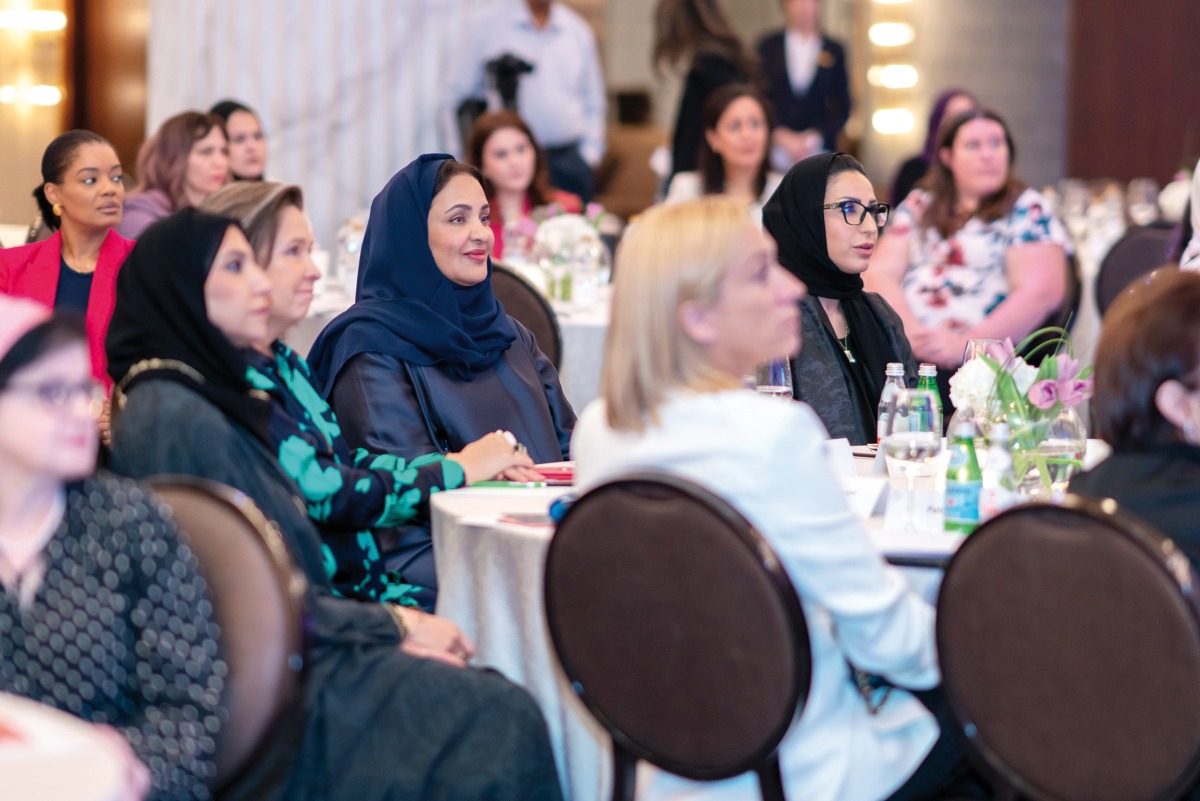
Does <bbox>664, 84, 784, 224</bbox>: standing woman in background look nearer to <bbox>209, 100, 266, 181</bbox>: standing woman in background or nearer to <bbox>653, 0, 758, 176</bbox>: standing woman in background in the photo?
<bbox>653, 0, 758, 176</bbox>: standing woman in background

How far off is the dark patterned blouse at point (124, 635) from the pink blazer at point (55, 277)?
6.79 feet

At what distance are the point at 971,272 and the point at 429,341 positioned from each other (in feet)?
8.16

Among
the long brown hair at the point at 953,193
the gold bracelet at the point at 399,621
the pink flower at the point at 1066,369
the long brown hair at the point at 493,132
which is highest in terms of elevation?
the long brown hair at the point at 493,132

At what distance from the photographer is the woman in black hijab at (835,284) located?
3432mm

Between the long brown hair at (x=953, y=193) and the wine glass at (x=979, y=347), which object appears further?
the long brown hair at (x=953, y=193)

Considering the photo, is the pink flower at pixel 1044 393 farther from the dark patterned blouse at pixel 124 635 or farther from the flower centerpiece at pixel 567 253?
the flower centerpiece at pixel 567 253

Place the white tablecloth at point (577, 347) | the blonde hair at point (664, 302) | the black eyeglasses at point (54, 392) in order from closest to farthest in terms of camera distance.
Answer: the black eyeglasses at point (54, 392)
the blonde hair at point (664, 302)
the white tablecloth at point (577, 347)

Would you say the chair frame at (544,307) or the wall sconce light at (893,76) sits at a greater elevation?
the wall sconce light at (893,76)

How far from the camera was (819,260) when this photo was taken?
137 inches

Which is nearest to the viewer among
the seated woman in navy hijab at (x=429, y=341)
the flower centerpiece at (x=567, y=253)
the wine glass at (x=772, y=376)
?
Answer: the wine glass at (x=772, y=376)

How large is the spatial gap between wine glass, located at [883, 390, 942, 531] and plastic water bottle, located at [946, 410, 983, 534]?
1.05ft

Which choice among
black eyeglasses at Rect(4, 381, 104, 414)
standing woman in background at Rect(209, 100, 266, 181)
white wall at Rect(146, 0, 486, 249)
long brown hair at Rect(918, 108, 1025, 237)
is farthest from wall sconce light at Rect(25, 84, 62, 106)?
black eyeglasses at Rect(4, 381, 104, 414)

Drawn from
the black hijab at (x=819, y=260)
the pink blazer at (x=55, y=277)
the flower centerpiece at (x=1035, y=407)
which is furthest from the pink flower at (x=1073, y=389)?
the pink blazer at (x=55, y=277)

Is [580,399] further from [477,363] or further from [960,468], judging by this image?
[960,468]
